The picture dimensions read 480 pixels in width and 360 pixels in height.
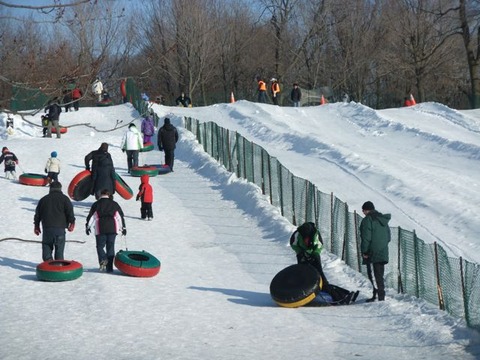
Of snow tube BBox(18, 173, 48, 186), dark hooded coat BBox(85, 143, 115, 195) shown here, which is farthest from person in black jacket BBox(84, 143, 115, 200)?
snow tube BBox(18, 173, 48, 186)

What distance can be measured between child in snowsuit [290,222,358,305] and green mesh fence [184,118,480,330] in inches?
42.9

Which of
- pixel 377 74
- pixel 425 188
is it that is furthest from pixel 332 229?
pixel 377 74

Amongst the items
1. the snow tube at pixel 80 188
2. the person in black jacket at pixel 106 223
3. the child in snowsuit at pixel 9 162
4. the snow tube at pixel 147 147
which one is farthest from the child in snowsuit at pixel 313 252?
the snow tube at pixel 147 147

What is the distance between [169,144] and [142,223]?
7.22 m

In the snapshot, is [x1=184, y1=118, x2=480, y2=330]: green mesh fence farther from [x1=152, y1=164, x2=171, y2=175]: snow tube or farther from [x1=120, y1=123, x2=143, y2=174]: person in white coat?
[x1=120, y1=123, x2=143, y2=174]: person in white coat

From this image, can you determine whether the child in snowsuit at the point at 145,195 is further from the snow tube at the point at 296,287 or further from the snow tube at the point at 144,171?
the snow tube at the point at 296,287

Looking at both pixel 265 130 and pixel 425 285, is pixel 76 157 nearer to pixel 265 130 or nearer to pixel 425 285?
pixel 265 130

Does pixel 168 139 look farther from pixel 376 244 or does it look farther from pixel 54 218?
pixel 376 244

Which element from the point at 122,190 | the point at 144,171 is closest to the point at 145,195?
the point at 122,190

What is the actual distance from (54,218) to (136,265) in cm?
172

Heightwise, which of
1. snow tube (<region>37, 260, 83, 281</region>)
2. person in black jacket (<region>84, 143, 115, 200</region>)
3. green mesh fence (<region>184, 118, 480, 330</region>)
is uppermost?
person in black jacket (<region>84, 143, 115, 200</region>)

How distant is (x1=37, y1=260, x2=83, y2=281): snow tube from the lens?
55.0 ft

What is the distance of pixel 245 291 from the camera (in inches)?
658

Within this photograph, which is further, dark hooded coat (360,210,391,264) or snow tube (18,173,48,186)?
snow tube (18,173,48,186)
